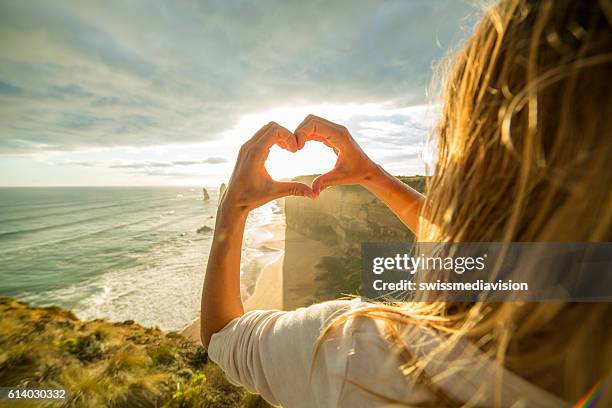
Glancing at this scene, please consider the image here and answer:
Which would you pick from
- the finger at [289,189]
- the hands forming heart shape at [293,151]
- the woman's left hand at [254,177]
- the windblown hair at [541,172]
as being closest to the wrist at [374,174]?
the hands forming heart shape at [293,151]

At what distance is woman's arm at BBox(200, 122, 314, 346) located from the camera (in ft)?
3.14

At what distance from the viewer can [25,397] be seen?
508cm

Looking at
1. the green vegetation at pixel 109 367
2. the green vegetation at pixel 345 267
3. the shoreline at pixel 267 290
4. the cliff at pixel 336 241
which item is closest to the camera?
Result: the green vegetation at pixel 109 367

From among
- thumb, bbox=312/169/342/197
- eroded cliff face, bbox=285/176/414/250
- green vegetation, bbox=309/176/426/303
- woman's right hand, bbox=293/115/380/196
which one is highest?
woman's right hand, bbox=293/115/380/196

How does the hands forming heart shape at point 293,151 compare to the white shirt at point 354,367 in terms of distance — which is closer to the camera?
the white shirt at point 354,367

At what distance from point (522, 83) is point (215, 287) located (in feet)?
3.38

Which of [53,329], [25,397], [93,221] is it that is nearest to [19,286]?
[53,329]

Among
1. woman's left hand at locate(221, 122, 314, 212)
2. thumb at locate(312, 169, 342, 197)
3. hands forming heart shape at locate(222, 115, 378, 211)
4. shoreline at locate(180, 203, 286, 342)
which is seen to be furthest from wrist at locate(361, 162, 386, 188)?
shoreline at locate(180, 203, 286, 342)

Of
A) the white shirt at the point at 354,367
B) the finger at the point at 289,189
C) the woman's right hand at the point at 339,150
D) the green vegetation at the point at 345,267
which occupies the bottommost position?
the green vegetation at the point at 345,267

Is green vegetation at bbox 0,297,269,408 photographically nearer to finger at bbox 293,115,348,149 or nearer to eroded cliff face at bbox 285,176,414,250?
finger at bbox 293,115,348,149

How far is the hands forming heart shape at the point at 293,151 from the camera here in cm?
105

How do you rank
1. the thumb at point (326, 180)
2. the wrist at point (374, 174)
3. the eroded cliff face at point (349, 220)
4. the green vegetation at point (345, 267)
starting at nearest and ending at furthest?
the thumb at point (326, 180)
the wrist at point (374, 174)
the green vegetation at point (345, 267)
the eroded cliff face at point (349, 220)

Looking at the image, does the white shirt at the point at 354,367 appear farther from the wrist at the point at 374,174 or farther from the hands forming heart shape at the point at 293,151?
the wrist at the point at 374,174

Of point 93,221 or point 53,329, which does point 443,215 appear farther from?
point 93,221
